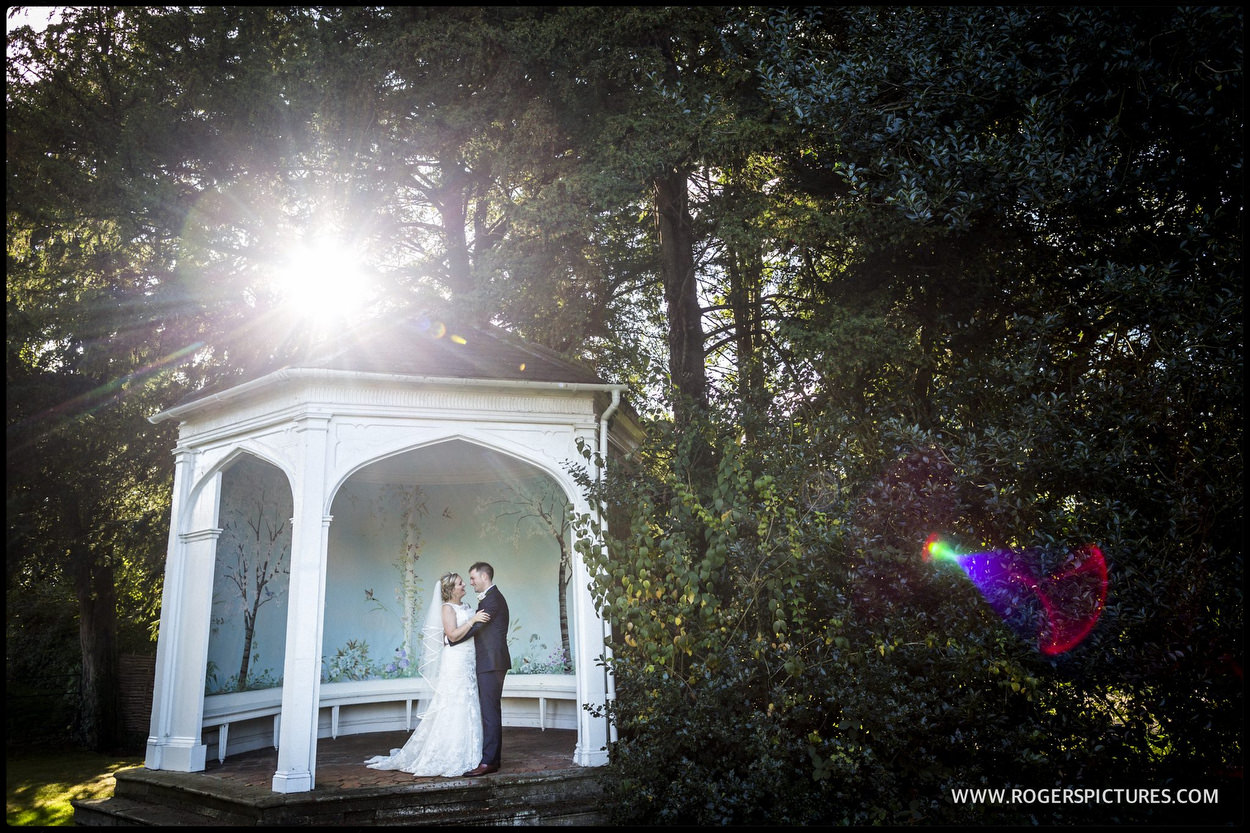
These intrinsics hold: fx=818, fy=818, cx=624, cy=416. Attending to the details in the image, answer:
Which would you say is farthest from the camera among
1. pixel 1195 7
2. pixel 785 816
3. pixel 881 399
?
pixel 881 399

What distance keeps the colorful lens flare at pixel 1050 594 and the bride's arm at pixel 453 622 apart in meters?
4.66

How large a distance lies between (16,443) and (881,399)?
11.8 m

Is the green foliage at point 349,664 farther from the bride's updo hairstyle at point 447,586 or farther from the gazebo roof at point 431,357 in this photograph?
the gazebo roof at point 431,357

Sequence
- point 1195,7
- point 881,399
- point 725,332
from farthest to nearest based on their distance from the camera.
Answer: point 725,332, point 881,399, point 1195,7

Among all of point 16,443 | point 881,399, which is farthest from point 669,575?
point 16,443

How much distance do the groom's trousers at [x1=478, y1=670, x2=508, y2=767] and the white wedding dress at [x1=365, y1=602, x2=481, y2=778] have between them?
4.5 inches

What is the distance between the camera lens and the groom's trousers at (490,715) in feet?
25.4

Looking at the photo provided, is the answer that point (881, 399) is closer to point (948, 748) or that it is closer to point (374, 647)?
point (948, 748)

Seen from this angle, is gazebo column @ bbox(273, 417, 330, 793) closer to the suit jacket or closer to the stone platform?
the stone platform

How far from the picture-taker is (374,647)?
36.4 feet

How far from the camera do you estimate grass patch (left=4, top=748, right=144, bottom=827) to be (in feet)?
30.2

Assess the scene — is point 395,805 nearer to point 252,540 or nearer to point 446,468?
point 252,540

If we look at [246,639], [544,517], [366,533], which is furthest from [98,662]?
[544,517]

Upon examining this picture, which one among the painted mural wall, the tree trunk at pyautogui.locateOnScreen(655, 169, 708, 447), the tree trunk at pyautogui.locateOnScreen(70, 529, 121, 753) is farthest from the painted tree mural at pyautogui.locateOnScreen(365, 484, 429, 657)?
the tree trunk at pyautogui.locateOnScreen(70, 529, 121, 753)
